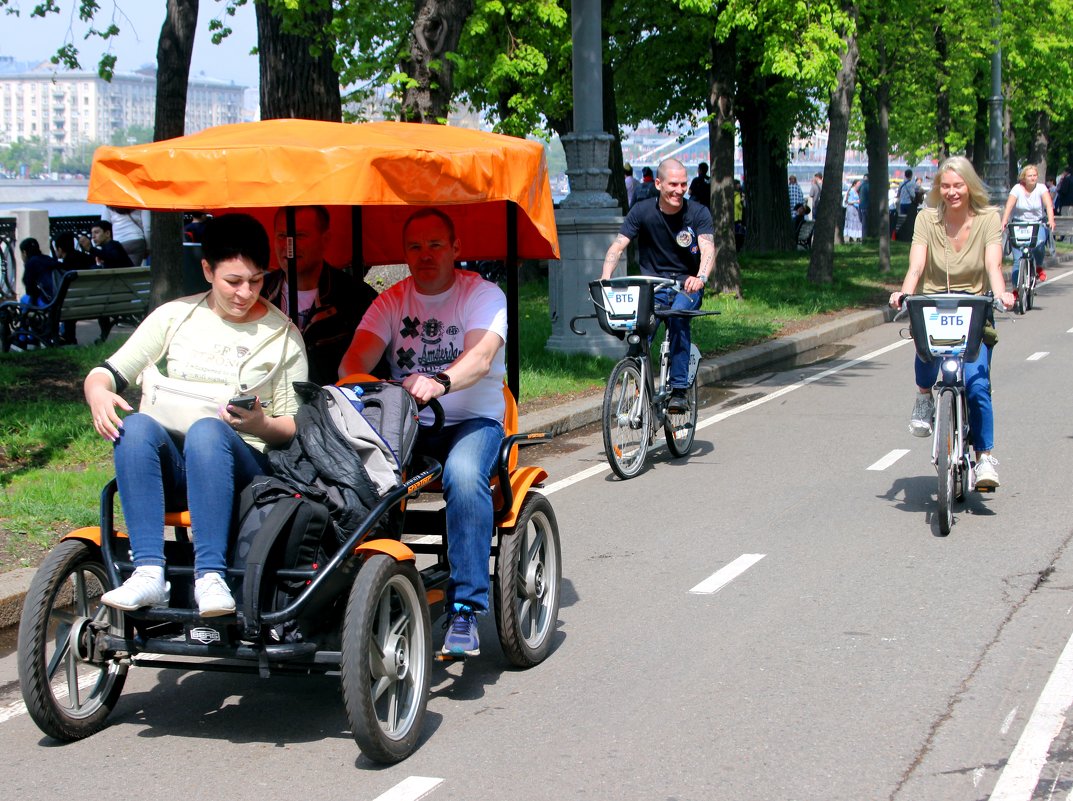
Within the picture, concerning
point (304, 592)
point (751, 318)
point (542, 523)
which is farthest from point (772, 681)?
point (751, 318)

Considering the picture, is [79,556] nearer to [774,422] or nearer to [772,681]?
Answer: [772,681]

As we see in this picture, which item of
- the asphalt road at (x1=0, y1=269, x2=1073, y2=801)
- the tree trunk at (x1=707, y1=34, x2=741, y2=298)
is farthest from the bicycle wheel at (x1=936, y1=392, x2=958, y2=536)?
the tree trunk at (x1=707, y1=34, x2=741, y2=298)

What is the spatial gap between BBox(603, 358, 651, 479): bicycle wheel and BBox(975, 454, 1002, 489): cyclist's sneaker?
2.27m

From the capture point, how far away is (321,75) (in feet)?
51.7

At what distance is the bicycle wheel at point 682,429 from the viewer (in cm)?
1001

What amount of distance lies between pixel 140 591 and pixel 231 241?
48.9 inches

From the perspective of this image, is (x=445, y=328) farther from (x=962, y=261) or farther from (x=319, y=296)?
(x=962, y=261)

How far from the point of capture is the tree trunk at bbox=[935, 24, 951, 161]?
3228 centimetres

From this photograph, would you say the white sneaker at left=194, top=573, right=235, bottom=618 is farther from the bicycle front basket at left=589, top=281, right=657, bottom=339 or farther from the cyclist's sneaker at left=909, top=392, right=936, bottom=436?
the bicycle front basket at left=589, top=281, right=657, bottom=339

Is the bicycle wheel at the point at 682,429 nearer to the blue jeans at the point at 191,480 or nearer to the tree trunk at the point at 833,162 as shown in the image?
the blue jeans at the point at 191,480

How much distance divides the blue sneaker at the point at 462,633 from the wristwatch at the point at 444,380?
2.55 ft

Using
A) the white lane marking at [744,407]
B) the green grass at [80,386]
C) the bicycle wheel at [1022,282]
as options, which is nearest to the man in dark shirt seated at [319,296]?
the green grass at [80,386]

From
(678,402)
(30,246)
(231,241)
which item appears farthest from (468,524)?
(30,246)

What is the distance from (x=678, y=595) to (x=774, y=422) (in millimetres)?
5280
